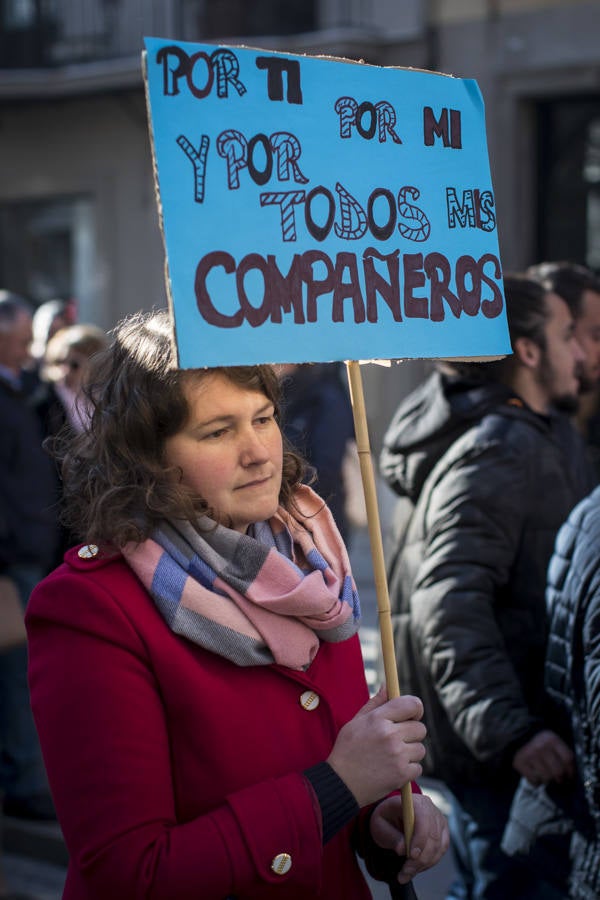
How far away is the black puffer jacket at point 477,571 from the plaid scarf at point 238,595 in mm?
1080

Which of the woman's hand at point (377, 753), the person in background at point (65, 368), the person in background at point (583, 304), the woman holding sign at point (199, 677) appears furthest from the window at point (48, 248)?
the woman's hand at point (377, 753)

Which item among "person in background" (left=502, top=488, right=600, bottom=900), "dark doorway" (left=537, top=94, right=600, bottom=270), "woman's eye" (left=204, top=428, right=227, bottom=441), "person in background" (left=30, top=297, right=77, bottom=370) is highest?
"dark doorway" (left=537, top=94, right=600, bottom=270)

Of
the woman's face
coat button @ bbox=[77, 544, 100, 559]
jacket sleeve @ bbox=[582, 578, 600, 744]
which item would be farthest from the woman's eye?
jacket sleeve @ bbox=[582, 578, 600, 744]

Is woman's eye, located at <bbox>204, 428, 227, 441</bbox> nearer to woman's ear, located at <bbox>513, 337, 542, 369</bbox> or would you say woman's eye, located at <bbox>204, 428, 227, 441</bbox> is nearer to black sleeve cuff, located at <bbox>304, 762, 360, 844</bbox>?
black sleeve cuff, located at <bbox>304, 762, 360, 844</bbox>

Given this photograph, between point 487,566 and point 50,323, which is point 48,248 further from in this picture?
point 487,566

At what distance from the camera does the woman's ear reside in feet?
11.2

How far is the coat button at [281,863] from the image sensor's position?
5.69 feet

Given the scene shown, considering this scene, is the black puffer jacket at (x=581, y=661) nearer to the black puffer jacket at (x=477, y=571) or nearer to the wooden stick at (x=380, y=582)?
the black puffer jacket at (x=477, y=571)

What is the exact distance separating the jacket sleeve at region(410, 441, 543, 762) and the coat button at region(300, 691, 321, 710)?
110cm

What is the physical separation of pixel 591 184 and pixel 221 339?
10.5 meters

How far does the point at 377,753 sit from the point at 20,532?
352 cm

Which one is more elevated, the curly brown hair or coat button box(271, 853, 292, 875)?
the curly brown hair

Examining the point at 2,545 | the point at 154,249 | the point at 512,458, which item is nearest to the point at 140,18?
the point at 154,249

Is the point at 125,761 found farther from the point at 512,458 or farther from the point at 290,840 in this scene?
the point at 512,458
